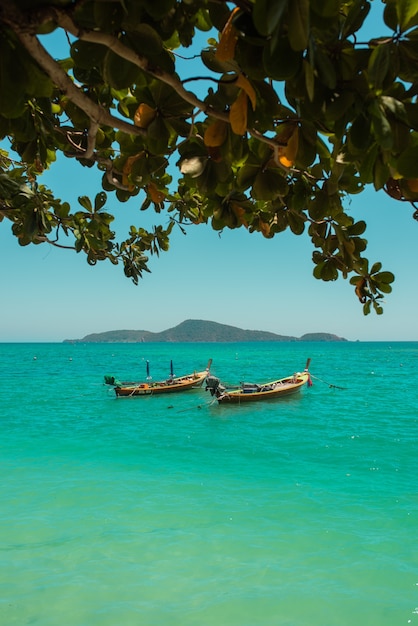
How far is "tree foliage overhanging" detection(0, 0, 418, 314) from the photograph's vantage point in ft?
3.26

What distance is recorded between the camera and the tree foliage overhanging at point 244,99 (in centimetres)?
99

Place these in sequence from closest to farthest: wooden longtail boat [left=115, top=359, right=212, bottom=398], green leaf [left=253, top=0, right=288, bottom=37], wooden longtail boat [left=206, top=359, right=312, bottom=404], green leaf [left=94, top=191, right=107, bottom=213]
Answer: green leaf [left=253, top=0, right=288, bottom=37] → green leaf [left=94, top=191, right=107, bottom=213] → wooden longtail boat [left=206, top=359, right=312, bottom=404] → wooden longtail boat [left=115, top=359, right=212, bottom=398]

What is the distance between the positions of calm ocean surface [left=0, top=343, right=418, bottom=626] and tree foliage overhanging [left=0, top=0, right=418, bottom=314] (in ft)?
17.3

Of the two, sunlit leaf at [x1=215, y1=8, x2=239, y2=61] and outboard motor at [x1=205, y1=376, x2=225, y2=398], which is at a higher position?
sunlit leaf at [x1=215, y1=8, x2=239, y2=61]

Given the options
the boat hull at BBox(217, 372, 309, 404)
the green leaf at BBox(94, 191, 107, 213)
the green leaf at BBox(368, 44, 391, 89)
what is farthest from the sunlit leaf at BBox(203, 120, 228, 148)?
the boat hull at BBox(217, 372, 309, 404)

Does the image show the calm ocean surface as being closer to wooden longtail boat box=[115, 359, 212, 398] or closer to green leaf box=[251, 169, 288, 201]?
green leaf box=[251, 169, 288, 201]

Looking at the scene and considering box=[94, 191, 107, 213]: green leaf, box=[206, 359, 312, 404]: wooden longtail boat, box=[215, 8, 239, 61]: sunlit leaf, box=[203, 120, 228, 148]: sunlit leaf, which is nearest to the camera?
box=[215, 8, 239, 61]: sunlit leaf

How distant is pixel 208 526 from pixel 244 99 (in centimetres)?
815

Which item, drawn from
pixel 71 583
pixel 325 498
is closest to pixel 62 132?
pixel 71 583

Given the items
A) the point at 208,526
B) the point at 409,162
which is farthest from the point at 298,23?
the point at 208,526

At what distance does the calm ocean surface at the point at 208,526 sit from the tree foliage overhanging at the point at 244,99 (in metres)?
5.29

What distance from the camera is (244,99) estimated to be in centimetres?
122

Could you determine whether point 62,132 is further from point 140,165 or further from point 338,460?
point 338,460

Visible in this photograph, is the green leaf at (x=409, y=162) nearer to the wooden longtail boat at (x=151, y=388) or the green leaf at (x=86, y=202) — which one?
the green leaf at (x=86, y=202)
